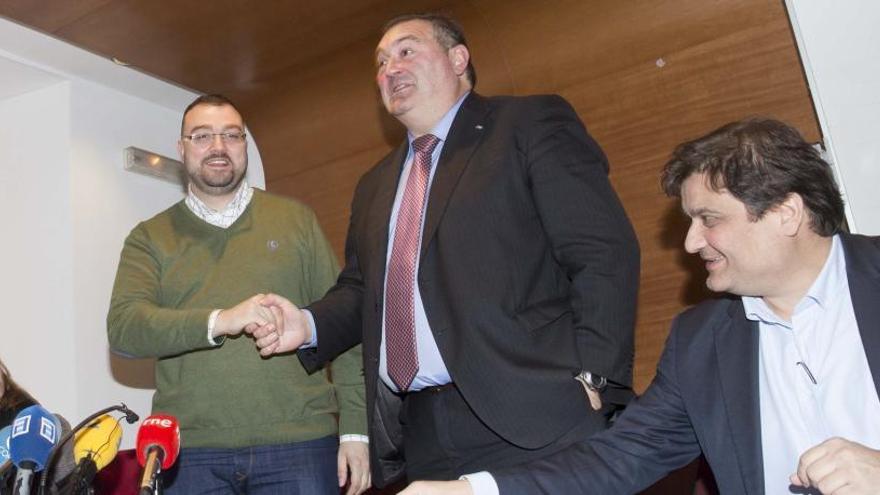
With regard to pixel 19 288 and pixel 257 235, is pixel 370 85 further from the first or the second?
pixel 19 288

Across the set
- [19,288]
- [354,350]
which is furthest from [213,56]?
[354,350]

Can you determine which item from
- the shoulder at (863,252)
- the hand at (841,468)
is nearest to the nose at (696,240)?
the shoulder at (863,252)

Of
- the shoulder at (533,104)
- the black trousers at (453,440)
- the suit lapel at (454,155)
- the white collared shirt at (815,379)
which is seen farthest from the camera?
the shoulder at (533,104)

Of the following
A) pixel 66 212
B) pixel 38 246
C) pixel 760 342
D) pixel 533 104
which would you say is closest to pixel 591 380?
pixel 760 342

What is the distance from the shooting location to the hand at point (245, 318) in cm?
280

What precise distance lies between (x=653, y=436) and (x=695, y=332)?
260mm

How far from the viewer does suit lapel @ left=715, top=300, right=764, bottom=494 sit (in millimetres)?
2008

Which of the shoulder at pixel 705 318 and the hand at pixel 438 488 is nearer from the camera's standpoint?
the hand at pixel 438 488

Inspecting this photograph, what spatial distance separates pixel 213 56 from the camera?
455 cm

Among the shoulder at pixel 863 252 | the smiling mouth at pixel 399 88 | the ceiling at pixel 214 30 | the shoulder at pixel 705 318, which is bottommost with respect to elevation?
the shoulder at pixel 705 318

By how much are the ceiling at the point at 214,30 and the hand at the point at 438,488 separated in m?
2.69

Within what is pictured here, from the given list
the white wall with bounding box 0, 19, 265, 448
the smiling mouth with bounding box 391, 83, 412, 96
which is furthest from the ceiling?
the smiling mouth with bounding box 391, 83, 412, 96

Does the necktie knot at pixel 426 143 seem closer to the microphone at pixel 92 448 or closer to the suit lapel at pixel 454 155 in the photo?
the suit lapel at pixel 454 155

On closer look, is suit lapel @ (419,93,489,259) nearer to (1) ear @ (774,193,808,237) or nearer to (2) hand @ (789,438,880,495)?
(1) ear @ (774,193,808,237)
